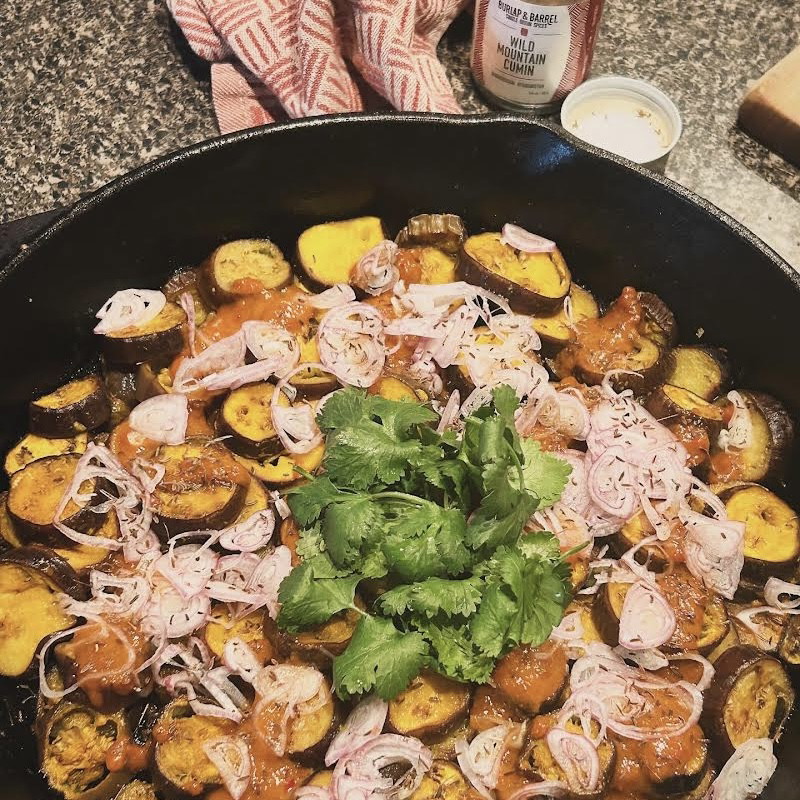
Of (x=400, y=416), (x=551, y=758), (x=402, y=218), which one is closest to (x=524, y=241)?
(x=402, y=218)

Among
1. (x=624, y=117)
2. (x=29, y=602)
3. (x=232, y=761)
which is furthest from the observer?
(x=624, y=117)

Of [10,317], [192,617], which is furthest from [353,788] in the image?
[10,317]

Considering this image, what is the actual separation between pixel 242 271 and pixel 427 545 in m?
1.00

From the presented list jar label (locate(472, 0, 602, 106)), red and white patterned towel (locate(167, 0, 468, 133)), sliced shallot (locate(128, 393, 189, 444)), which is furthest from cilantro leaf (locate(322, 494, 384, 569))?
jar label (locate(472, 0, 602, 106))

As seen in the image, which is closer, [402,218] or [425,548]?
[425,548]

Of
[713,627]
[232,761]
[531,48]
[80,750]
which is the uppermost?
[531,48]

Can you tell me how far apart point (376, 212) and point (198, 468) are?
0.90m

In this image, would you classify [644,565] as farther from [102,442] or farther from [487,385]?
[102,442]

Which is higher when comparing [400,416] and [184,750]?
[400,416]

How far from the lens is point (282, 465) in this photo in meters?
2.00

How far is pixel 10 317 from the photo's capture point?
6.28ft

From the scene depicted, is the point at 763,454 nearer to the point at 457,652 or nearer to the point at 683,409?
the point at 683,409

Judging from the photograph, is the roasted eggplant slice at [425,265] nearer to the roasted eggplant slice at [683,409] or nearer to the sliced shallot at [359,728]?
the roasted eggplant slice at [683,409]

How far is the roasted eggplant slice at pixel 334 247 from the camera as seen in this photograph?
87.9 inches
